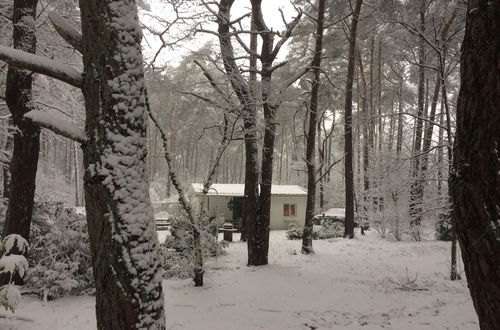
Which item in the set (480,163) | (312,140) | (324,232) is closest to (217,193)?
(312,140)

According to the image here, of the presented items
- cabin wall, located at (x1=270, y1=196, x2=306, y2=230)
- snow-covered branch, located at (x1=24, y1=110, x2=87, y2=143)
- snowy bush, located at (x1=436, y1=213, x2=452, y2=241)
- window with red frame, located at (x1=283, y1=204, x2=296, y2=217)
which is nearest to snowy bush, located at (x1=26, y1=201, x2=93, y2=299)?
snow-covered branch, located at (x1=24, y1=110, x2=87, y2=143)

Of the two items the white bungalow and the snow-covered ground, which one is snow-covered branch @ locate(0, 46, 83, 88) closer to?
the snow-covered ground

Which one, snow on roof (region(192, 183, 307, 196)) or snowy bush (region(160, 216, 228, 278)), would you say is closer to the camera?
snowy bush (region(160, 216, 228, 278))

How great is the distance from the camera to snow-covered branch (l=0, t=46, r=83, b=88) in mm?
2787

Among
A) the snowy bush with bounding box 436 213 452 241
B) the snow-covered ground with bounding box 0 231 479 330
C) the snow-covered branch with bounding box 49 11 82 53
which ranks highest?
the snow-covered branch with bounding box 49 11 82 53

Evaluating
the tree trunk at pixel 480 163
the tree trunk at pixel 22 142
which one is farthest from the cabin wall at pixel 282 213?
the tree trunk at pixel 480 163

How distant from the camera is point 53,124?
2.97 m

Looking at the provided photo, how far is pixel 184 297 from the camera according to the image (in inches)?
317

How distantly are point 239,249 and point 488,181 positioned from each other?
1270 cm

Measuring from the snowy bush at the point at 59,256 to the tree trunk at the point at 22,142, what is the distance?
0.89m

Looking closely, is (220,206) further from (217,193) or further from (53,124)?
(53,124)

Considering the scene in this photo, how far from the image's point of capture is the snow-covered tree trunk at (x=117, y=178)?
3.04 m

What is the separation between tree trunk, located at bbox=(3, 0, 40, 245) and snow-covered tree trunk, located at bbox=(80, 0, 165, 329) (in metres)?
5.39

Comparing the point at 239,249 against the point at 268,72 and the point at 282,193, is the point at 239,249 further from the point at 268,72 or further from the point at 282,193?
the point at 282,193
